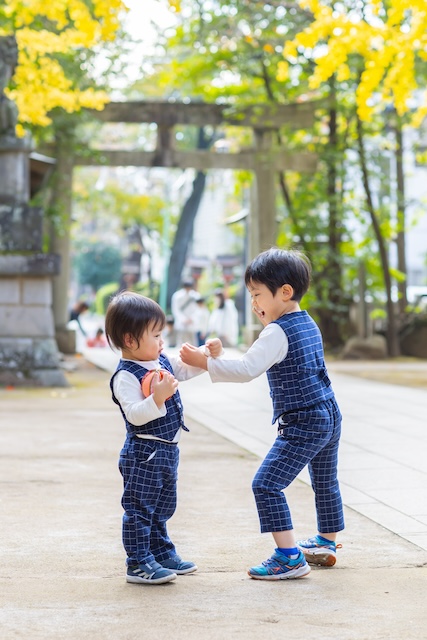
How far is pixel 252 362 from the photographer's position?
4359mm

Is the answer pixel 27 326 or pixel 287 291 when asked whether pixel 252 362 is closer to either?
pixel 287 291

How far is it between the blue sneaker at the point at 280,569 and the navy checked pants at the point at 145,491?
1.36ft

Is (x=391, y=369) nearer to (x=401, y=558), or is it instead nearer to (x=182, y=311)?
(x=182, y=311)

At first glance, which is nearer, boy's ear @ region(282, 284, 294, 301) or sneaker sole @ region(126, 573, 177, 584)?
sneaker sole @ region(126, 573, 177, 584)

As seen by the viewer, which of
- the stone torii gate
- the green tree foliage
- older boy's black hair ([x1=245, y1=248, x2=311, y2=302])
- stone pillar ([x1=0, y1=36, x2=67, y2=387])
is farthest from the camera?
the green tree foliage

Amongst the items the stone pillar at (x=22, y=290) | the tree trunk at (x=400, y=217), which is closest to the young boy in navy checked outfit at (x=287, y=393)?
the stone pillar at (x=22, y=290)

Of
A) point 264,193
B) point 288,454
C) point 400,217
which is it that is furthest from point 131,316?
point 400,217

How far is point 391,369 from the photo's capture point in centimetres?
1784

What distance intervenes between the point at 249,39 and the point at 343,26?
8.29 m

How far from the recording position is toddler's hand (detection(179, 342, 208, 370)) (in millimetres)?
4383

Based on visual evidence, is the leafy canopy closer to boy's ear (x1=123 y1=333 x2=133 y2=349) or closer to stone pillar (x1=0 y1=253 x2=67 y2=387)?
stone pillar (x1=0 y1=253 x2=67 y2=387)

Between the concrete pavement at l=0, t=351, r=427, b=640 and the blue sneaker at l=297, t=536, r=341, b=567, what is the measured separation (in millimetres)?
53

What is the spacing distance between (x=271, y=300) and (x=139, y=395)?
0.67 meters

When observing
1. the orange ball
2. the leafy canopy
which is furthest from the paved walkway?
the leafy canopy
